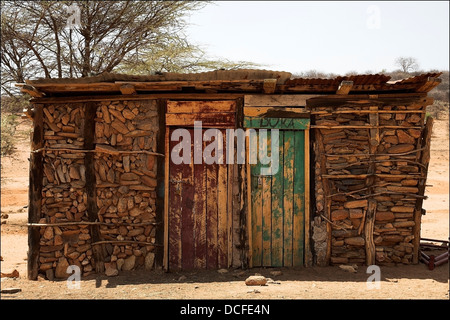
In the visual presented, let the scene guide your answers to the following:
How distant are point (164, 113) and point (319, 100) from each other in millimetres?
2202

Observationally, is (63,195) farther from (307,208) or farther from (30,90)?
(307,208)

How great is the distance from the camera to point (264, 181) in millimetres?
6156

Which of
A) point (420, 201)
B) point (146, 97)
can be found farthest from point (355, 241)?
point (146, 97)

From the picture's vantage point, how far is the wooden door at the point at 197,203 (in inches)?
241

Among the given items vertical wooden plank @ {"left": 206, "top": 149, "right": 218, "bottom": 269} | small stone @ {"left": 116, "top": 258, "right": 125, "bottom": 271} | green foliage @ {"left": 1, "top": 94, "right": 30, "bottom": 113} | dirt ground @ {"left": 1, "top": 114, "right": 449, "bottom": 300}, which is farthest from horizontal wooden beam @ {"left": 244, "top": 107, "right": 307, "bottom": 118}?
green foliage @ {"left": 1, "top": 94, "right": 30, "bottom": 113}

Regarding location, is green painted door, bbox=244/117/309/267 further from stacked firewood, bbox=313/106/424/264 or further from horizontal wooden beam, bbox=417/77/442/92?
horizontal wooden beam, bbox=417/77/442/92

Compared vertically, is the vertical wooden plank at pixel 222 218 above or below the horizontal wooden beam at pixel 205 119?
below

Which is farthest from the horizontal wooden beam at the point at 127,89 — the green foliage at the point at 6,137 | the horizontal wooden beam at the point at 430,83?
the green foliage at the point at 6,137

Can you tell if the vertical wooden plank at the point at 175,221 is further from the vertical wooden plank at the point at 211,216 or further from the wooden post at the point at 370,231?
the wooden post at the point at 370,231

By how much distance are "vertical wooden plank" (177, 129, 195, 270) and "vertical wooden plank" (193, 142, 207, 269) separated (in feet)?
0.19

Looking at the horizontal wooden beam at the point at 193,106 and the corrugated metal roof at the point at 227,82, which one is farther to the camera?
the horizontal wooden beam at the point at 193,106

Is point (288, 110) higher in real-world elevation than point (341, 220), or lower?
higher
